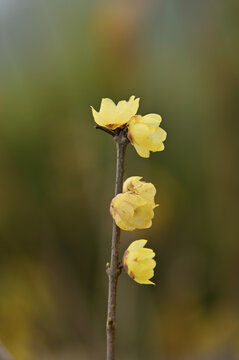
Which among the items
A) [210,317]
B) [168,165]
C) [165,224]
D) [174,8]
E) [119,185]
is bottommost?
[119,185]

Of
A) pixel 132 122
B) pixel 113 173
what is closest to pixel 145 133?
pixel 132 122

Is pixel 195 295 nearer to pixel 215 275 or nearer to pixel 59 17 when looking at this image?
pixel 215 275

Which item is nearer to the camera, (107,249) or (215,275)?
(107,249)

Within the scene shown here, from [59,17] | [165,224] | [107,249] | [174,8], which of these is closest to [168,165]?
[165,224]

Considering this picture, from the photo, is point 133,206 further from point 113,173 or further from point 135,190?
point 113,173

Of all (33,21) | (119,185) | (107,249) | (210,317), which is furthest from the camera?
(33,21)

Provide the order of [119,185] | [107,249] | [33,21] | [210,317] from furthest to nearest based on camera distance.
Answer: [33,21], [210,317], [107,249], [119,185]

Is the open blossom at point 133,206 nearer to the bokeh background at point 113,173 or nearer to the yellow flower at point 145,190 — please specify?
the yellow flower at point 145,190
